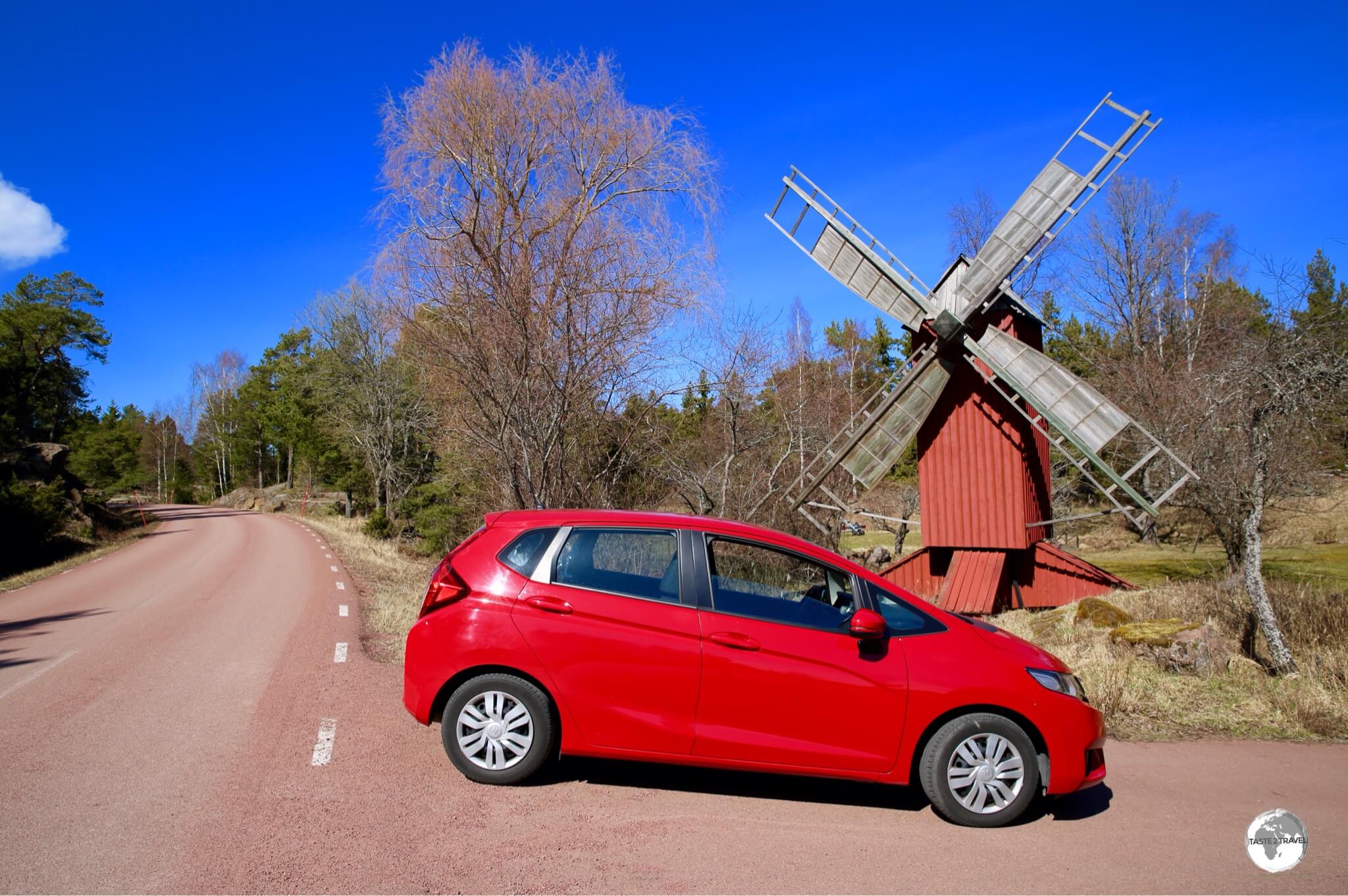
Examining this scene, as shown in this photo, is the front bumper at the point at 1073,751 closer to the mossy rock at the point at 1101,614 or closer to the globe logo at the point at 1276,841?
the globe logo at the point at 1276,841

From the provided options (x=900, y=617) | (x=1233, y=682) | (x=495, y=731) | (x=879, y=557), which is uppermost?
(x=900, y=617)

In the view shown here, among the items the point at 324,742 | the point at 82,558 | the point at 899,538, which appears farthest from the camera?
the point at 899,538

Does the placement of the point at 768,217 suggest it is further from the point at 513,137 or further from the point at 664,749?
the point at 664,749

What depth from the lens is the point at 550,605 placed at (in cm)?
496

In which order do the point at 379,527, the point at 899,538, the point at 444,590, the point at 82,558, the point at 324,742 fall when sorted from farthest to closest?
the point at 379,527 → the point at 899,538 → the point at 82,558 → the point at 324,742 → the point at 444,590

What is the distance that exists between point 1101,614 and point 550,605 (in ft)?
28.5

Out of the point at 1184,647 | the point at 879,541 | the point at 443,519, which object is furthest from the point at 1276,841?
the point at 879,541

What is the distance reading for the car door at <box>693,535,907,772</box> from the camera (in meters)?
4.66

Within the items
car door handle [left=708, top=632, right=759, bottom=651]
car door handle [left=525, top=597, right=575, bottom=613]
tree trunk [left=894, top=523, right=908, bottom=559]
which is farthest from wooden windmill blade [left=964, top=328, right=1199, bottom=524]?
car door handle [left=525, top=597, right=575, bottom=613]

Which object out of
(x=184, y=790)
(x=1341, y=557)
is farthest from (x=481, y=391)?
(x=1341, y=557)

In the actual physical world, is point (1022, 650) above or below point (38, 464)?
below

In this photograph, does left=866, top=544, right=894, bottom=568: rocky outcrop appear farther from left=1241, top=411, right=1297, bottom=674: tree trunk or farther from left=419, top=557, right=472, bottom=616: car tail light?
left=419, top=557, right=472, bottom=616: car tail light

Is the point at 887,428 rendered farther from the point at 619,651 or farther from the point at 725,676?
the point at 619,651

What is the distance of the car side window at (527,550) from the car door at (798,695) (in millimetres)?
1107
